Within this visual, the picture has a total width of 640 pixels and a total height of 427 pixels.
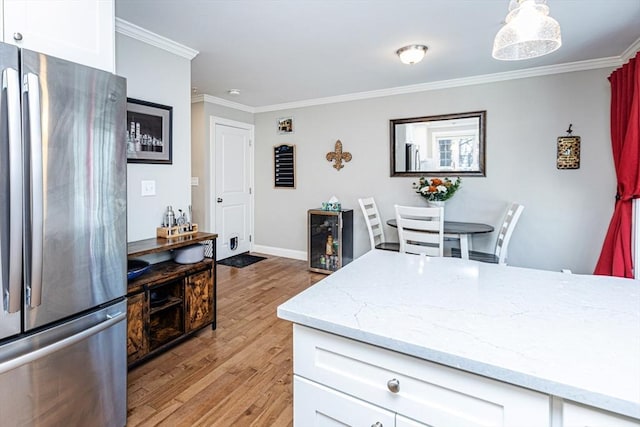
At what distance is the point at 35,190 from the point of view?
1.24 m

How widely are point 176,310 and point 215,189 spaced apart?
258 cm

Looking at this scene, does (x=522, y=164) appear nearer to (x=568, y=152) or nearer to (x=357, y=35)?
(x=568, y=152)

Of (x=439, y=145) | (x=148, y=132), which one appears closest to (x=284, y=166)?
(x=439, y=145)

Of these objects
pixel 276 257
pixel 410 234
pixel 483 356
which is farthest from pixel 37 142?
pixel 276 257

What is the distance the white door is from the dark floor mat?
8cm

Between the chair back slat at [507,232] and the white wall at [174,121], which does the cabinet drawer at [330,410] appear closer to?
the white wall at [174,121]

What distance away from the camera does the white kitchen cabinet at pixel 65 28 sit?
128 centimetres

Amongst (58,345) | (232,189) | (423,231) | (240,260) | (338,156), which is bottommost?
(240,260)

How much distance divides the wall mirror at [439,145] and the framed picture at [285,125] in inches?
63.6

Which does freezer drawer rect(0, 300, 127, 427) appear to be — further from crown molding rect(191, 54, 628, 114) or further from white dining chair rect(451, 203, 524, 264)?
crown molding rect(191, 54, 628, 114)

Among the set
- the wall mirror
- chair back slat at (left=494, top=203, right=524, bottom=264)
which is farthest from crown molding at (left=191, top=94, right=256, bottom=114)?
chair back slat at (left=494, top=203, right=524, bottom=264)

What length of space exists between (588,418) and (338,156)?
4318 millimetres

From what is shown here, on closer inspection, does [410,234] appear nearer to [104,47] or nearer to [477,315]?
[477,315]

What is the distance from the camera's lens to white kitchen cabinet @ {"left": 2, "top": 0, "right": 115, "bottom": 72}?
1.28 metres
